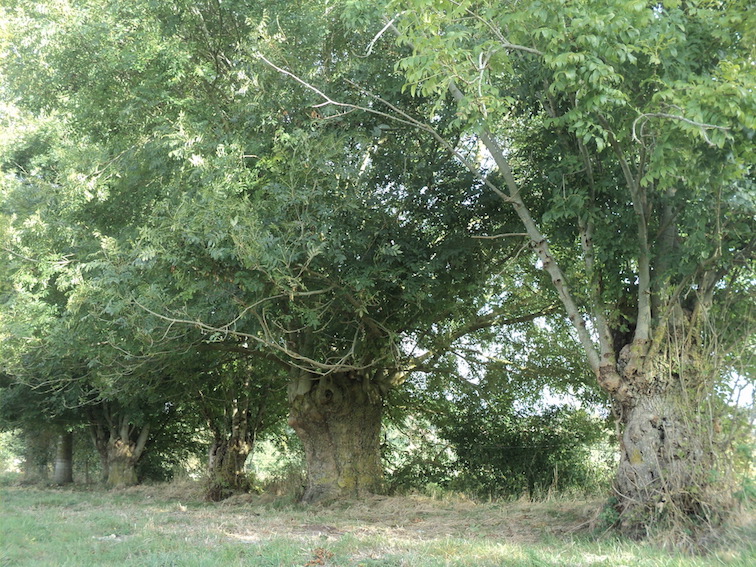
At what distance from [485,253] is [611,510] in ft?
16.0

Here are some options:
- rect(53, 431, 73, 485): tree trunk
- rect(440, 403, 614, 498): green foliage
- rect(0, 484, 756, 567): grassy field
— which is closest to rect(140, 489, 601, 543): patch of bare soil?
rect(0, 484, 756, 567): grassy field

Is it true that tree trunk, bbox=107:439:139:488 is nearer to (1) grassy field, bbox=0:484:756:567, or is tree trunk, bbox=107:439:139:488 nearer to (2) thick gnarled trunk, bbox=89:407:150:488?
(2) thick gnarled trunk, bbox=89:407:150:488

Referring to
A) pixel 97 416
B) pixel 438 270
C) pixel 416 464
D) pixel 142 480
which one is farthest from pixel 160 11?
pixel 142 480

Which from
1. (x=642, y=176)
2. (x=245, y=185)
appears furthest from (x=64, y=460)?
(x=642, y=176)

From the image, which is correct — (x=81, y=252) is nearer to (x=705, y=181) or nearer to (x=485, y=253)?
(x=485, y=253)

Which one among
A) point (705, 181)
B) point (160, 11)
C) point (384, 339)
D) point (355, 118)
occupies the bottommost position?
point (384, 339)

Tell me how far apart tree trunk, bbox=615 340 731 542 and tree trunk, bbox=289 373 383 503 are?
662 cm

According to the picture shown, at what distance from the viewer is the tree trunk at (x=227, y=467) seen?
16750mm

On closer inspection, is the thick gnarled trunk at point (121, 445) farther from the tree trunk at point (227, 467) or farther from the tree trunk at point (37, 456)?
the tree trunk at point (37, 456)

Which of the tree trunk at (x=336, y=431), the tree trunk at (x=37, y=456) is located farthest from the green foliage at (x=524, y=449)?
the tree trunk at (x=37, y=456)

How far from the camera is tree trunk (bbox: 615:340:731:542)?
665 cm

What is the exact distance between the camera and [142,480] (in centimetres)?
2261

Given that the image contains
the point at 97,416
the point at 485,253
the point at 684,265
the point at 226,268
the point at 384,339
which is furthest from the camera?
the point at 97,416

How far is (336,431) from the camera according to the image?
43.8 feet
